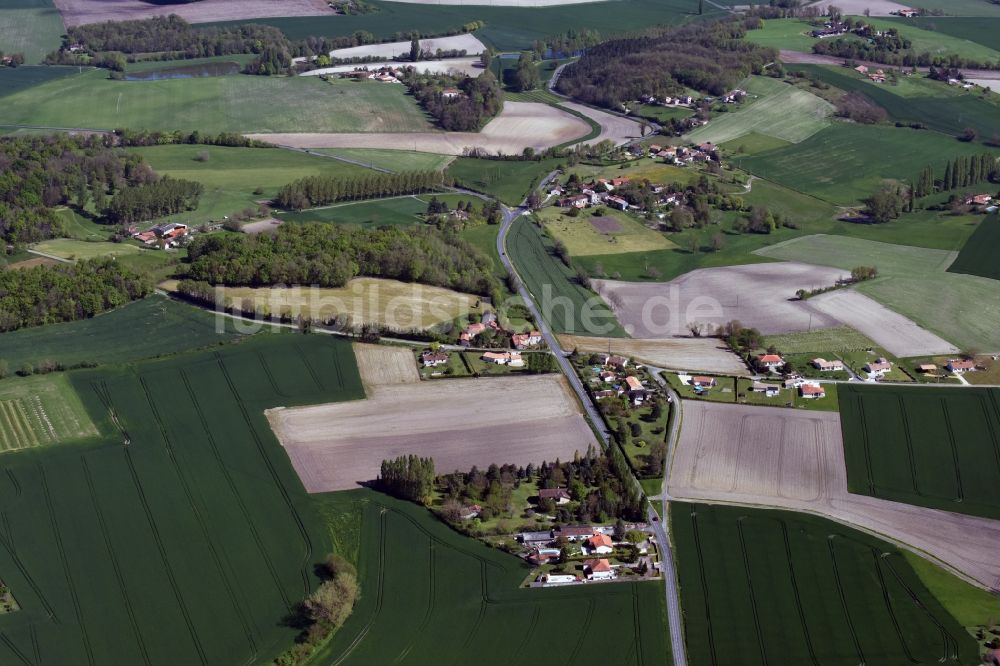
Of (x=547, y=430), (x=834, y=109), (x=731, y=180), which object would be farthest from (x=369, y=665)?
(x=834, y=109)

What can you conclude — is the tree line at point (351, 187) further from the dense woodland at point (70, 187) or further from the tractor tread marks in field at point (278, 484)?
the tractor tread marks in field at point (278, 484)

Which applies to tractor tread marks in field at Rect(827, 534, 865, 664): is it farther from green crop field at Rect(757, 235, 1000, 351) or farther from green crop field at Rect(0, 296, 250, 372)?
green crop field at Rect(0, 296, 250, 372)

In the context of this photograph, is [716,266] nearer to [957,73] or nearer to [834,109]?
[834,109]

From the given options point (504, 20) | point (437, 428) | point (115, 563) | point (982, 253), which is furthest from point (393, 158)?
point (115, 563)

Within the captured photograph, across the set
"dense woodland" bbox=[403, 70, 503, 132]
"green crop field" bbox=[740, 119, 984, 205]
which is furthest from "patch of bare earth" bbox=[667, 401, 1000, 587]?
"dense woodland" bbox=[403, 70, 503, 132]

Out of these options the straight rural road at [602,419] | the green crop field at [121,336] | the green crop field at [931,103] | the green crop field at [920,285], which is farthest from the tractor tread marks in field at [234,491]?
the green crop field at [931,103]
